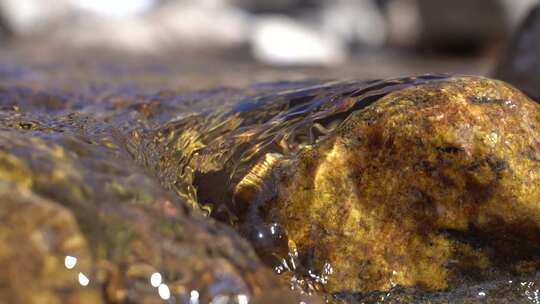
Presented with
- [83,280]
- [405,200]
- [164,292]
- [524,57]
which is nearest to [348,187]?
[405,200]

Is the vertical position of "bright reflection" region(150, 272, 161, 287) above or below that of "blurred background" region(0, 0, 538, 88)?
above

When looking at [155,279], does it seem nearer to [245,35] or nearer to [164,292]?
[164,292]

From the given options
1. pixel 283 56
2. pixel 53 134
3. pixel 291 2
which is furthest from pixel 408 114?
pixel 291 2

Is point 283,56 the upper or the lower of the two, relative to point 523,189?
lower

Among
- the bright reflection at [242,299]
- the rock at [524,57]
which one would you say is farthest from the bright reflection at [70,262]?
the rock at [524,57]

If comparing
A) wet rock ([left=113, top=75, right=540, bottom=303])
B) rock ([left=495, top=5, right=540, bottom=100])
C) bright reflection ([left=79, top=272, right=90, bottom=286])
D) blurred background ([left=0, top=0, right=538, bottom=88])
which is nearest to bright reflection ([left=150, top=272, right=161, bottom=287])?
bright reflection ([left=79, top=272, right=90, bottom=286])

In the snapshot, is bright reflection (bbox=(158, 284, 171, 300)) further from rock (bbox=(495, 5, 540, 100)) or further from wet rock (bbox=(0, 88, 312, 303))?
rock (bbox=(495, 5, 540, 100))

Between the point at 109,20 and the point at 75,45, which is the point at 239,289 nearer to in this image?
the point at 75,45
